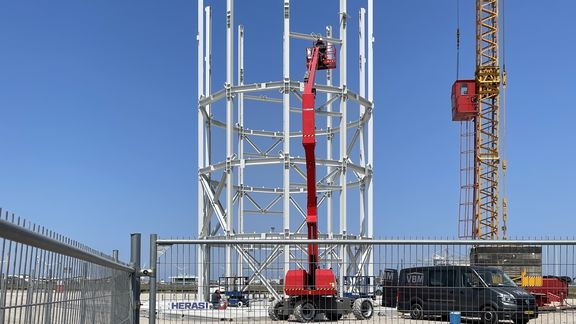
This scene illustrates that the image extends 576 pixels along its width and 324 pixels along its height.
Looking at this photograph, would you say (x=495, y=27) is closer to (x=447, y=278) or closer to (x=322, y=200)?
(x=322, y=200)

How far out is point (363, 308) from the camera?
27.0ft

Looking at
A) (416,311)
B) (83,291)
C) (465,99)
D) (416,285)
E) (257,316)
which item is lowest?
(257,316)

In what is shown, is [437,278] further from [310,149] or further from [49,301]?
[310,149]

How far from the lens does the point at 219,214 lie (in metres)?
24.9

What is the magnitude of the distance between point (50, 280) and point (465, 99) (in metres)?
52.3

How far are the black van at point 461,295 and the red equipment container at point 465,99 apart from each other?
46311 millimetres

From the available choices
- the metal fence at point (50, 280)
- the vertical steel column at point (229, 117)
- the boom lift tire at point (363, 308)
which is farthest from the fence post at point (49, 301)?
the vertical steel column at point (229, 117)

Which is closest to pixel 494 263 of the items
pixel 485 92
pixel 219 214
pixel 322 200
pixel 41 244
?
pixel 41 244

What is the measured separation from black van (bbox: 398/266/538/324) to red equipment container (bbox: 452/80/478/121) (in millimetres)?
46311

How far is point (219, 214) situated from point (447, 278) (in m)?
16.9

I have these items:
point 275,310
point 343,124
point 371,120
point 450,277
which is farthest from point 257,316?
point 371,120

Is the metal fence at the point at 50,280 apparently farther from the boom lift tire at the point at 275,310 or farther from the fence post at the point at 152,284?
the boom lift tire at the point at 275,310

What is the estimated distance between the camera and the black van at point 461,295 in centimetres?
848

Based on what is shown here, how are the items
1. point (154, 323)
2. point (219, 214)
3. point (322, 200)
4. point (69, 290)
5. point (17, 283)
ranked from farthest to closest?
point (322, 200)
point (219, 214)
point (154, 323)
point (69, 290)
point (17, 283)
